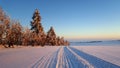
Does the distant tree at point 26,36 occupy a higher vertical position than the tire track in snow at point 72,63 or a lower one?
higher

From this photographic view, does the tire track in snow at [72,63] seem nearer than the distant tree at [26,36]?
Yes

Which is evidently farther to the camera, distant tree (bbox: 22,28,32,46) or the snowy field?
distant tree (bbox: 22,28,32,46)

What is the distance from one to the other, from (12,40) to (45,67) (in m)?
35.6

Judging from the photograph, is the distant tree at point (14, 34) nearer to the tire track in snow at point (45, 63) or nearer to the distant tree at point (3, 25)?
the distant tree at point (3, 25)

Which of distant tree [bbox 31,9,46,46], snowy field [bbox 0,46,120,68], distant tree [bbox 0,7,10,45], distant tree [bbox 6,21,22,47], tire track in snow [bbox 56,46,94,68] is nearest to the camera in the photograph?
tire track in snow [bbox 56,46,94,68]

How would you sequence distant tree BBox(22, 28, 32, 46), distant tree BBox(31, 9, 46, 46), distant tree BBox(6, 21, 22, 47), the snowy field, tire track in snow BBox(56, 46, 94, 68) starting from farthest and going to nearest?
distant tree BBox(31, 9, 46, 46) → distant tree BBox(22, 28, 32, 46) → distant tree BBox(6, 21, 22, 47) → the snowy field → tire track in snow BBox(56, 46, 94, 68)

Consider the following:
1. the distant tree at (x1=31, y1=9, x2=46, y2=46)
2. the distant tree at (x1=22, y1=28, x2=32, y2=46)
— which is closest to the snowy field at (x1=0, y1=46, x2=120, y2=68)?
the distant tree at (x1=22, y1=28, x2=32, y2=46)

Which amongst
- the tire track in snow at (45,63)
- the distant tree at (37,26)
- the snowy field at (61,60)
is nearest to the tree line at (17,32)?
the distant tree at (37,26)

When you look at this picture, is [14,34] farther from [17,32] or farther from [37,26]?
[37,26]

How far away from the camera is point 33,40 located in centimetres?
6384

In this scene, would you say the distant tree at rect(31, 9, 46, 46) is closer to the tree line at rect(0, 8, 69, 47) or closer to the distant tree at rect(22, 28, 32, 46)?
the tree line at rect(0, 8, 69, 47)

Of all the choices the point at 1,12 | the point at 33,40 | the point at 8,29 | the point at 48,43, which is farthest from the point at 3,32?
the point at 48,43

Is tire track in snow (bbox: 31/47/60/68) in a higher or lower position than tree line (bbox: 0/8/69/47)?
lower

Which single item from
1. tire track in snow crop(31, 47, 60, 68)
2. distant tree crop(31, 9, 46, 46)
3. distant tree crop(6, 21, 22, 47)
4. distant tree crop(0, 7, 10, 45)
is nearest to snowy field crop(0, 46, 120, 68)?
tire track in snow crop(31, 47, 60, 68)
